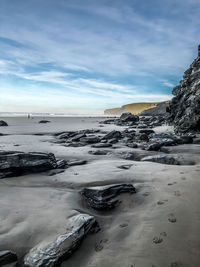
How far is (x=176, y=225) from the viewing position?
10.2ft

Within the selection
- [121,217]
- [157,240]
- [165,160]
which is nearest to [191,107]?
[165,160]

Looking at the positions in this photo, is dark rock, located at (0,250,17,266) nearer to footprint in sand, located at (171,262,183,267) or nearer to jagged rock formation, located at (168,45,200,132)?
footprint in sand, located at (171,262,183,267)

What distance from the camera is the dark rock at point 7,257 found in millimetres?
2535

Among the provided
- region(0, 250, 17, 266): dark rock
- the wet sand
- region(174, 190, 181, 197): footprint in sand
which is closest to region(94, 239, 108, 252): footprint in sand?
the wet sand

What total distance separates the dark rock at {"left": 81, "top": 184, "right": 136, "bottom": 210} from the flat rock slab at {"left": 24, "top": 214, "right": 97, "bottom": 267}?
83 cm

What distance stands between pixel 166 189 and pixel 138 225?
5.19ft

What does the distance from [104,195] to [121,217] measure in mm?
715

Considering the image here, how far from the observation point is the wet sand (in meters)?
2.60

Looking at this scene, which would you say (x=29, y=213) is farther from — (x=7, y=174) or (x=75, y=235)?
(x=7, y=174)

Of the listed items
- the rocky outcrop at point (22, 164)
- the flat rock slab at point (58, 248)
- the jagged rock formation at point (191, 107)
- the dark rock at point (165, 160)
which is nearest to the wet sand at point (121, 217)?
the flat rock slab at point (58, 248)

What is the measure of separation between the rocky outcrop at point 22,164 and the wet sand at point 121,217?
385mm

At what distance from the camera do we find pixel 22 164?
6.25m

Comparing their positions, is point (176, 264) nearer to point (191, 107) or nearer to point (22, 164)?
point (22, 164)

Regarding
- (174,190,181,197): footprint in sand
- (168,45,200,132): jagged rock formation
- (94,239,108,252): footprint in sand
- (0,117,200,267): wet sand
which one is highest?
(168,45,200,132): jagged rock formation
